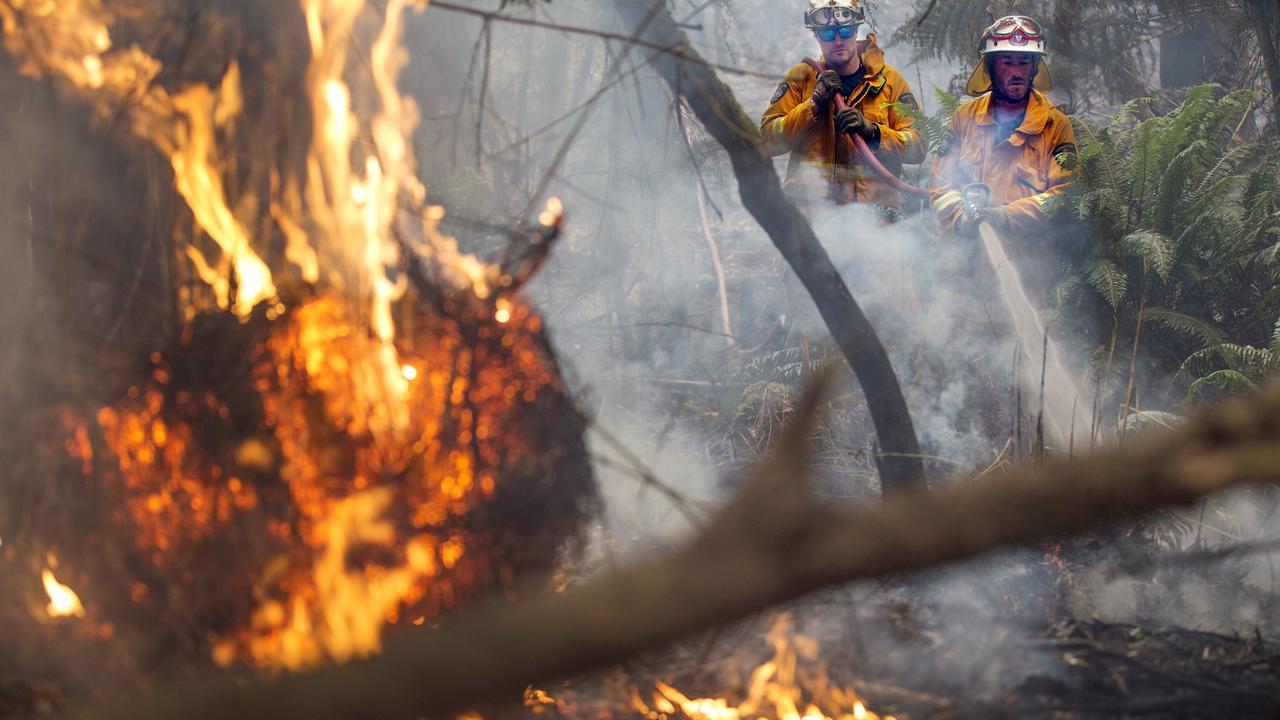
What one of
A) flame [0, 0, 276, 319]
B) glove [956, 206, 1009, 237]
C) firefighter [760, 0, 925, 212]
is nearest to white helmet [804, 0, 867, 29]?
firefighter [760, 0, 925, 212]

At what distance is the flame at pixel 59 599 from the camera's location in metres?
3.52

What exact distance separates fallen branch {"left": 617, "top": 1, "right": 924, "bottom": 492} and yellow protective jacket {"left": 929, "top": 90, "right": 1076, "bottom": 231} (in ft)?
6.58

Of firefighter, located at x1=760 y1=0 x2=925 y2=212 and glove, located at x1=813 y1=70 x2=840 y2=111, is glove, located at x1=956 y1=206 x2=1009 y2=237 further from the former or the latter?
glove, located at x1=813 y1=70 x2=840 y2=111

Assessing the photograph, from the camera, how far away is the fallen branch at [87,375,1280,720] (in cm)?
140

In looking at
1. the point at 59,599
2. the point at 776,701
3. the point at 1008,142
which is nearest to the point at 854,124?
the point at 1008,142

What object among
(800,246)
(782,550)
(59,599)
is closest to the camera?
(782,550)

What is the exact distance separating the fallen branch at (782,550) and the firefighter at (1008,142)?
4953mm

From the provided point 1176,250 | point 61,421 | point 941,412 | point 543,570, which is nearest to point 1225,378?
point 1176,250

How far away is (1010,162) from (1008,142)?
0.53 feet

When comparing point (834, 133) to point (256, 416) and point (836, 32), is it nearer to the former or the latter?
point (836, 32)

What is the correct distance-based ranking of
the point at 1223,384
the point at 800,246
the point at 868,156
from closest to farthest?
the point at 800,246
the point at 1223,384
the point at 868,156

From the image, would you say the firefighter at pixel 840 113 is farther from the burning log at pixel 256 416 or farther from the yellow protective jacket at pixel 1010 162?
the burning log at pixel 256 416

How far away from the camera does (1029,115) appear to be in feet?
19.7

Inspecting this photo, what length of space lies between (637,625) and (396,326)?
2.53 m
